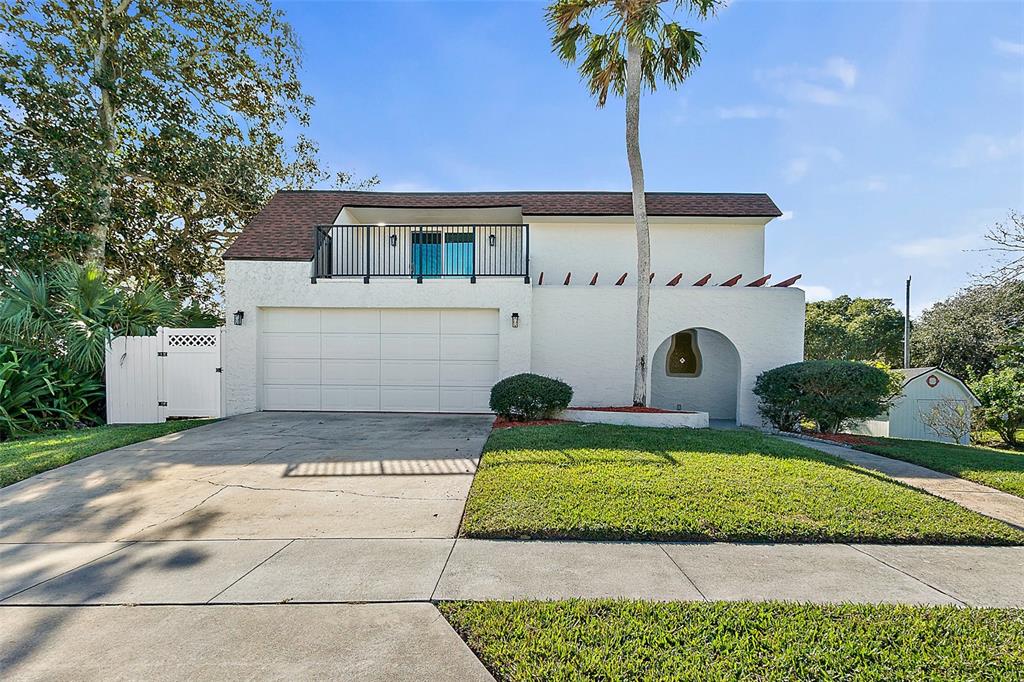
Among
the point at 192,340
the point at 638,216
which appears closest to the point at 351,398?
the point at 192,340

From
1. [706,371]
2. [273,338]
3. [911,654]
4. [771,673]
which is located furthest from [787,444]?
[273,338]

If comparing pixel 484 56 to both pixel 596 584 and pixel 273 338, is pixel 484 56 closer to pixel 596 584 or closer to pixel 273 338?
pixel 273 338

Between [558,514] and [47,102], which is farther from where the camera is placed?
[47,102]

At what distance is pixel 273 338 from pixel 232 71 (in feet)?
35.0

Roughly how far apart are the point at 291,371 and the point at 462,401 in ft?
13.3

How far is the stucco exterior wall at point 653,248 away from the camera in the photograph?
1227 centimetres

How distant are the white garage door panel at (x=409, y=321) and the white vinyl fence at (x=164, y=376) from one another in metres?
3.57

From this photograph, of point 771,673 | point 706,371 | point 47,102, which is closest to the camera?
point 771,673

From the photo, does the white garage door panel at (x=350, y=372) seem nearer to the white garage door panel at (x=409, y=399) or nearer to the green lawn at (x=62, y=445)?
the white garage door panel at (x=409, y=399)

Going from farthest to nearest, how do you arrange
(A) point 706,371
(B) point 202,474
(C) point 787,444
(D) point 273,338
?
(A) point 706,371 → (D) point 273,338 → (C) point 787,444 → (B) point 202,474

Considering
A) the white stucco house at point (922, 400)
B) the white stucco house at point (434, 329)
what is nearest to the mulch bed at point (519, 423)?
the white stucco house at point (434, 329)

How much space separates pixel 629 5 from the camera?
8.84 m

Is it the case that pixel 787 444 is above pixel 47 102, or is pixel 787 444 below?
below

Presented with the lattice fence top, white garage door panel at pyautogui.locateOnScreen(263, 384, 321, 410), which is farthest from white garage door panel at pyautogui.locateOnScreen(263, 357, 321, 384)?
the lattice fence top
